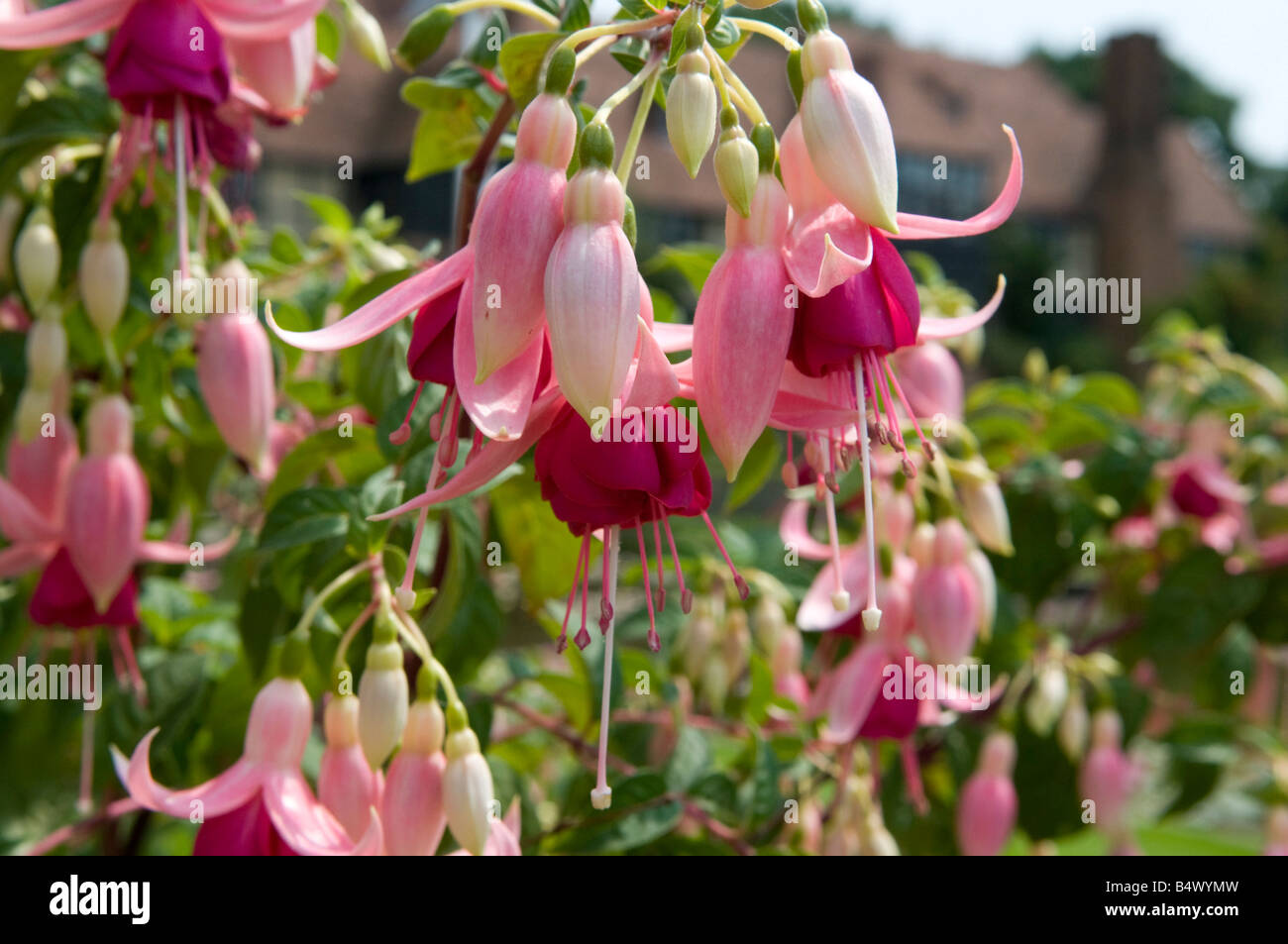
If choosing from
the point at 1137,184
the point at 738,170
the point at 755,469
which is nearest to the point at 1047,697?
the point at 755,469

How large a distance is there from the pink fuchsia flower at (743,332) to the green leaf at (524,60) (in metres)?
0.17

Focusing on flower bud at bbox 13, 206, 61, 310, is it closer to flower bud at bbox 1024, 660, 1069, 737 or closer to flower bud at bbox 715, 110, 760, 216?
flower bud at bbox 715, 110, 760, 216

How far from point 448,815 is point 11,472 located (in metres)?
0.56

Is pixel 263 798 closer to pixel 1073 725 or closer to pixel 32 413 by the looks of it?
pixel 32 413

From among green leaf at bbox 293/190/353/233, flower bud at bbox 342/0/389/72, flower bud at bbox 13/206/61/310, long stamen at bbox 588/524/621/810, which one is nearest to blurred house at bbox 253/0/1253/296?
green leaf at bbox 293/190/353/233

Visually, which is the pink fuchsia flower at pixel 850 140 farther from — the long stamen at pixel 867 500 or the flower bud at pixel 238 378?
the flower bud at pixel 238 378

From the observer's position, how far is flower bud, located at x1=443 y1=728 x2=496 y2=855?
54 centimetres

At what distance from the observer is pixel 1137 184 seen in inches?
653

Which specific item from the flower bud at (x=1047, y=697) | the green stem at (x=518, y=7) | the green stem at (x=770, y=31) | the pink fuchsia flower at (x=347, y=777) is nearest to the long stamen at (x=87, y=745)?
the pink fuchsia flower at (x=347, y=777)

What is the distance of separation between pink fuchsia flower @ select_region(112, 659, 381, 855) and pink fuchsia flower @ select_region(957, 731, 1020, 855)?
2.35ft

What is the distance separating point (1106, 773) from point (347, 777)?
919mm
